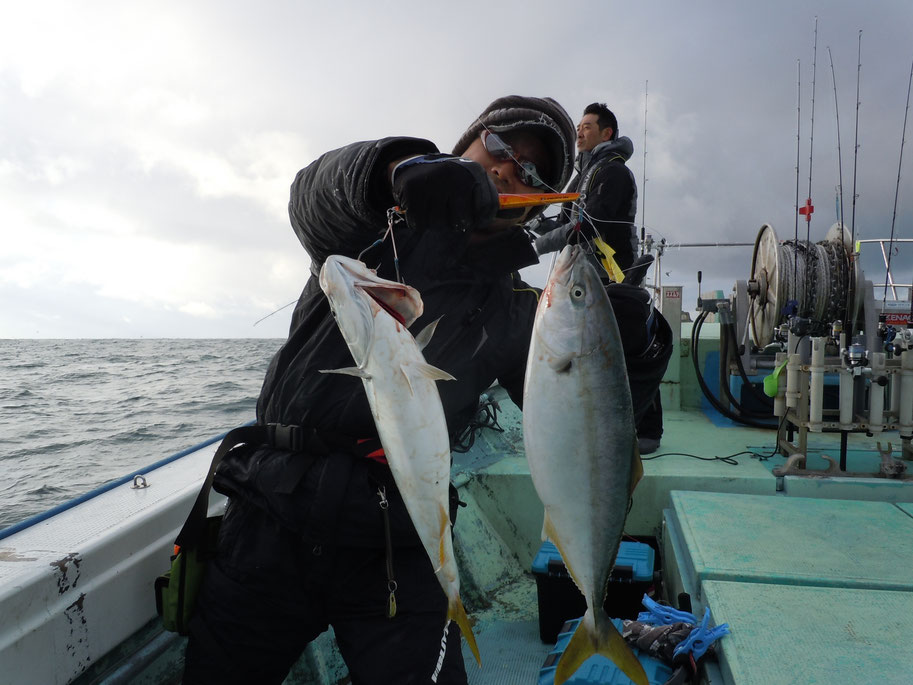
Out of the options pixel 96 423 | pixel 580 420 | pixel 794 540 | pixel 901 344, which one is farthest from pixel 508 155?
pixel 96 423

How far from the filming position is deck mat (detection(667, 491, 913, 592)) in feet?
7.50

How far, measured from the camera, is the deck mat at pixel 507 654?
2.92 metres

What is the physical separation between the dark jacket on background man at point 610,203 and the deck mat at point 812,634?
7.64 ft

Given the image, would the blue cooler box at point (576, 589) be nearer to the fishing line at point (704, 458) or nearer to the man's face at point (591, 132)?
the fishing line at point (704, 458)

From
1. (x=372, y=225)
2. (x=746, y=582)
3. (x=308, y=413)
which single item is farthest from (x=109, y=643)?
(x=746, y=582)

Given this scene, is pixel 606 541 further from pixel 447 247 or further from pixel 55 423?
pixel 55 423

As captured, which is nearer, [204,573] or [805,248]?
[204,573]

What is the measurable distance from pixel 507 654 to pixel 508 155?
8.34 feet

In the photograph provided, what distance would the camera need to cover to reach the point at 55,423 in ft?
44.7

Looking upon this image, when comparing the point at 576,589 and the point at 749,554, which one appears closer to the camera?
the point at 749,554

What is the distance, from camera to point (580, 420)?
4.61 feet

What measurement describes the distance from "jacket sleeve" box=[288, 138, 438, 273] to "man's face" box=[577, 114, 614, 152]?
3429 millimetres

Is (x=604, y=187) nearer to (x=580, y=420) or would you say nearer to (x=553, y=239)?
(x=553, y=239)

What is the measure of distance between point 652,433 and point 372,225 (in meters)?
3.56
